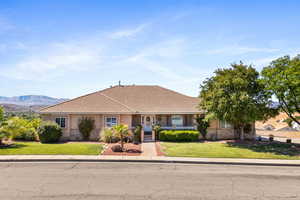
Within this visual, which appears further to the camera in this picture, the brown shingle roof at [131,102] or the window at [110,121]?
the brown shingle roof at [131,102]

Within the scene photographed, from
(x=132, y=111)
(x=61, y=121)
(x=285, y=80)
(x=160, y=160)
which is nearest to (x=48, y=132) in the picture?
(x=61, y=121)

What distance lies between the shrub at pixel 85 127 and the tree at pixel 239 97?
12820 millimetres

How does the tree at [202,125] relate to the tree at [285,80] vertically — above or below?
below

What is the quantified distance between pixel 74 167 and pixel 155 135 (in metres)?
12.8

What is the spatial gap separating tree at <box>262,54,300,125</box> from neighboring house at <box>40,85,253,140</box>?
7.06 metres

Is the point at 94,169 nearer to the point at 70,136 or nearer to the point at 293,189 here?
the point at 293,189

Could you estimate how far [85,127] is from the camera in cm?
2391

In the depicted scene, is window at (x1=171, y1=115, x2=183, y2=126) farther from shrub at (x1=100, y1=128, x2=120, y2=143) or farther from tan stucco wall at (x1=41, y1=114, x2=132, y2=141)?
shrub at (x1=100, y1=128, x2=120, y2=143)

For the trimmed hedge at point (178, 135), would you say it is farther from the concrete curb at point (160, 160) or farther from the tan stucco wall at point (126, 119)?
the concrete curb at point (160, 160)

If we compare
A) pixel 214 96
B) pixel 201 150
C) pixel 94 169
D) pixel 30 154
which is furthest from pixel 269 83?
pixel 30 154

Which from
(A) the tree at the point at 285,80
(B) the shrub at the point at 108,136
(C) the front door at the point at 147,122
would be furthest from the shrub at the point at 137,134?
Result: (A) the tree at the point at 285,80

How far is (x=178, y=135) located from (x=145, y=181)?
14194mm

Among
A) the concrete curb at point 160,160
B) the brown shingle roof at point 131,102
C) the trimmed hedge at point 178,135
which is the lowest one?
the concrete curb at point 160,160

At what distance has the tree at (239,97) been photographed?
20.0 metres
